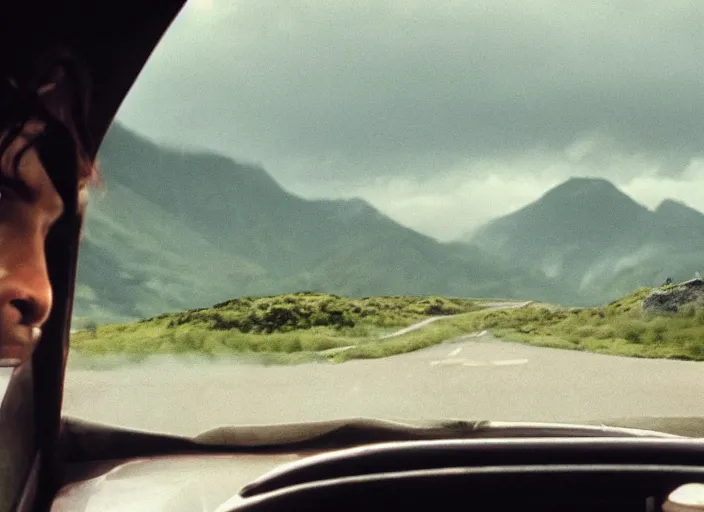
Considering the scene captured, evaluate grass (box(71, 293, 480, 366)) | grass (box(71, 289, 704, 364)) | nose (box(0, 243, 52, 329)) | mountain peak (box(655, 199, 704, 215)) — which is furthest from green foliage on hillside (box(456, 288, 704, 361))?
nose (box(0, 243, 52, 329))

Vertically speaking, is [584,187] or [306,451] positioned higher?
[584,187]

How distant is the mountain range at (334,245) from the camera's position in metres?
1.70

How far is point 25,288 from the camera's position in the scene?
4.34ft

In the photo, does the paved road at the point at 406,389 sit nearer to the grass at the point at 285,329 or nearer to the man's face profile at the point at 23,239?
the grass at the point at 285,329

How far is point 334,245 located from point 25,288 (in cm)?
76

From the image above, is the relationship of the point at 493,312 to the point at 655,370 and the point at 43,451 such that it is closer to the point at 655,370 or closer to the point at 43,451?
the point at 655,370

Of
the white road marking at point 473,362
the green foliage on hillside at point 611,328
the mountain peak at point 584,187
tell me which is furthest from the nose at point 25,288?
the mountain peak at point 584,187

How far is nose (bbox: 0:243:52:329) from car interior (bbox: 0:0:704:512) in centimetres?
3

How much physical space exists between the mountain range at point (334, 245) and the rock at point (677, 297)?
9 centimetres

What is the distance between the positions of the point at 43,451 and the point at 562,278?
1185 millimetres

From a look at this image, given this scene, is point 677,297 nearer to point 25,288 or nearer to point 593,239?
point 593,239

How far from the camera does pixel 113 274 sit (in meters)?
1.67

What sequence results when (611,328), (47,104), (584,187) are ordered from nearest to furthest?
(47,104), (611,328), (584,187)

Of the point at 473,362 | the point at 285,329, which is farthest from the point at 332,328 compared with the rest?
the point at 473,362
